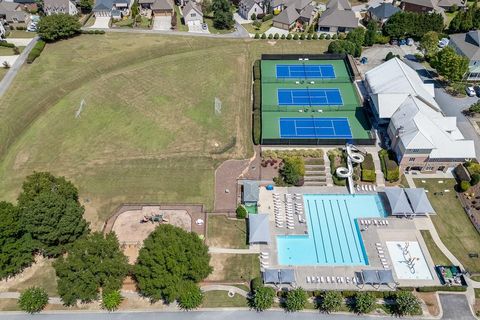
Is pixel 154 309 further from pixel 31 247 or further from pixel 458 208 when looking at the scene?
pixel 458 208

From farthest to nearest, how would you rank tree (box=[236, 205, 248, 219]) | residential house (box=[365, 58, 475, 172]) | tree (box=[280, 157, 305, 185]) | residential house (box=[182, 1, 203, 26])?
residential house (box=[182, 1, 203, 26]), tree (box=[280, 157, 305, 185]), residential house (box=[365, 58, 475, 172]), tree (box=[236, 205, 248, 219])

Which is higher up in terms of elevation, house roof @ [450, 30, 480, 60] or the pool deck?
house roof @ [450, 30, 480, 60]

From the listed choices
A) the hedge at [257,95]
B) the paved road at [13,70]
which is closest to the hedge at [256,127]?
the hedge at [257,95]

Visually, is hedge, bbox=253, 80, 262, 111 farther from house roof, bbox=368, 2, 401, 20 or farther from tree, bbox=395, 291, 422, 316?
house roof, bbox=368, 2, 401, 20

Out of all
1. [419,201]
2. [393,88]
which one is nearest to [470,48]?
[393,88]

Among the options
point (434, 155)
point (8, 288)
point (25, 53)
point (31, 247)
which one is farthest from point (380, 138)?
point (25, 53)

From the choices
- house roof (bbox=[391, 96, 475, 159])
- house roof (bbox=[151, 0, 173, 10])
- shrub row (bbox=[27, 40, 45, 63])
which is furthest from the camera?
house roof (bbox=[151, 0, 173, 10])

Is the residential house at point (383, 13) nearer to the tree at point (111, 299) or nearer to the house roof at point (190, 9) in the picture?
the house roof at point (190, 9)

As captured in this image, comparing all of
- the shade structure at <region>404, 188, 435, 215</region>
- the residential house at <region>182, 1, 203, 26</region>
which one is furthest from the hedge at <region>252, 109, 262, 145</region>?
the residential house at <region>182, 1, 203, 26</region>
